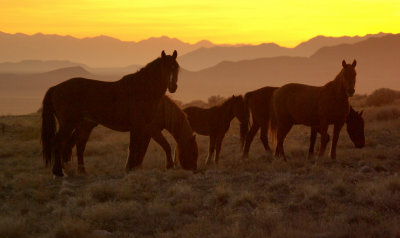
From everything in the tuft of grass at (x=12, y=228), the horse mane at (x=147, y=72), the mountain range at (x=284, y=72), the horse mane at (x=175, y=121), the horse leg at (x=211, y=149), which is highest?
the mountain range at (x=284, y=72)

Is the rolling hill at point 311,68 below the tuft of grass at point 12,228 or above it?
above

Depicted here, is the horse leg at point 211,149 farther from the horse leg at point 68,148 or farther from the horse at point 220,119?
the horse leg at point 68,148

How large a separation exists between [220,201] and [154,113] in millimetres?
3471

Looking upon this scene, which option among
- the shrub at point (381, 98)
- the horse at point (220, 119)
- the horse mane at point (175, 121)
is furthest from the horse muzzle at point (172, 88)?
the shrub at point (381, 98)

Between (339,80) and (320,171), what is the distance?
8.88ft

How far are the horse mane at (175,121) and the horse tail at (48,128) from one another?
2.59m

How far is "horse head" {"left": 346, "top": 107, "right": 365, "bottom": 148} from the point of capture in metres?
13.1

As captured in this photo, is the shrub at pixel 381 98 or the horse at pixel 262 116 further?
the shrub at pixel 381 98

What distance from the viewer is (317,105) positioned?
11828mm

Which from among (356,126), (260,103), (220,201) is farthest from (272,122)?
(220,201)

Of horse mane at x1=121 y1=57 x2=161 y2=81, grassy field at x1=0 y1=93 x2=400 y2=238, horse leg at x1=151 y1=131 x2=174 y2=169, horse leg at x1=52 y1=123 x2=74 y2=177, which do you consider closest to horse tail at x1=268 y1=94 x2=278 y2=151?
grassy field at x1=0 y1=93 x2=400 y2=238

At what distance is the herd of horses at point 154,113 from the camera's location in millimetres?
10312

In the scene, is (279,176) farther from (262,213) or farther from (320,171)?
(262,213)

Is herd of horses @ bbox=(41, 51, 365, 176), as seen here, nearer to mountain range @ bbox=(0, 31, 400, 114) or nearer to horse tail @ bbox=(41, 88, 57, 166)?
horse tail @ bbox=(41, 88, 57, 166)
